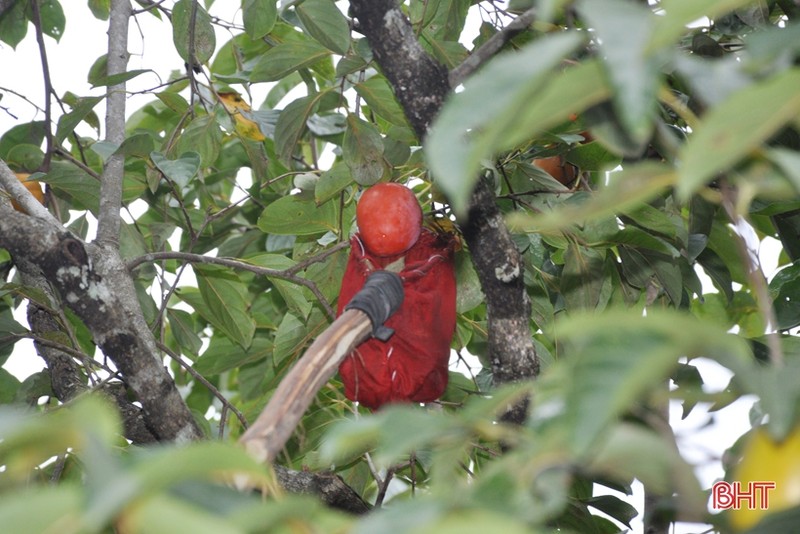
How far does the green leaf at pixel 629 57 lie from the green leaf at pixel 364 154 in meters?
0.81

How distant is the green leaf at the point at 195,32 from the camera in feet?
4.63

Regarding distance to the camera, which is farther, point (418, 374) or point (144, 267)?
point (144, 267)

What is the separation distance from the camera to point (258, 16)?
137 cm

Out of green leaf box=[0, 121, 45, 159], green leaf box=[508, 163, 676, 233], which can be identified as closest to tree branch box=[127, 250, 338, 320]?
green leaf box=[0, 121, 45, 159]

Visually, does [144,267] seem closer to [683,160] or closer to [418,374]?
[418,374]

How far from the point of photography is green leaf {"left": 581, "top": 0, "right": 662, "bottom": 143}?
36 cm

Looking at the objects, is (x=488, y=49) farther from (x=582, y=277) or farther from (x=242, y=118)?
(x=242, y=118)

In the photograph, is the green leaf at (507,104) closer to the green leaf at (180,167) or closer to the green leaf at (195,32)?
the green leaf at (180,167)

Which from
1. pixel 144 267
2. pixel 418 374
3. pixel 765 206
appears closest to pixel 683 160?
pixel 418 374

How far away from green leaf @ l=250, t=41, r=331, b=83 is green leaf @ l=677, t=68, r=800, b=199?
0.92m

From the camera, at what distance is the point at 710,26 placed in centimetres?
130

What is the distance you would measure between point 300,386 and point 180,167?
21.6 inches

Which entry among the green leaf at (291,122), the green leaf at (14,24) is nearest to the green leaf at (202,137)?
the green leaf at (291,122)

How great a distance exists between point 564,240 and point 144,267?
0.74 metres
